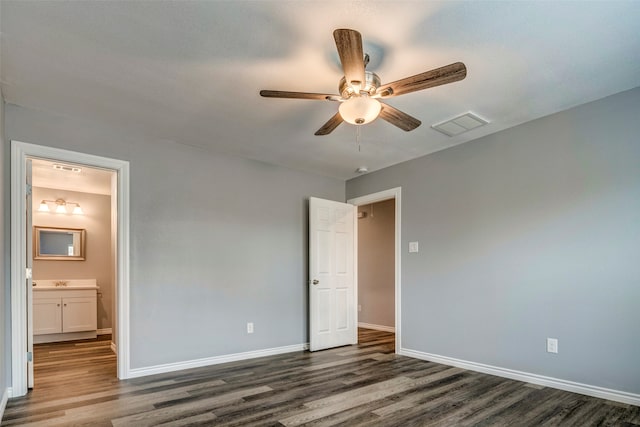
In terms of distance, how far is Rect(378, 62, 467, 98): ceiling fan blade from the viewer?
6.75 ft

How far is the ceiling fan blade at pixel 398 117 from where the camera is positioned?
8.57ft

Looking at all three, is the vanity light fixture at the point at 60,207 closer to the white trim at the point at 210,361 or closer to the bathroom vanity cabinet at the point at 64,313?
the bathroom vanity cabinet at the point at 64,313

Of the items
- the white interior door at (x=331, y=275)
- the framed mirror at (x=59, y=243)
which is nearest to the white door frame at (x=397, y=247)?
the white interior door at (x=331, y=275)

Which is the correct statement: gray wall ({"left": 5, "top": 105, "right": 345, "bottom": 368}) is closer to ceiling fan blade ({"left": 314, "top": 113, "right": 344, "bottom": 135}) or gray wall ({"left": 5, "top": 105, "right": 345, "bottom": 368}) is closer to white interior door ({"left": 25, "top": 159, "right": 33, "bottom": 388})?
white interior door ({"left": 25, "top": 159, "right": 33, "bottom": 388})

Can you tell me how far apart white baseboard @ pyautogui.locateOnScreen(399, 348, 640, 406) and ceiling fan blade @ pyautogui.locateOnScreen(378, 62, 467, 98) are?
280cm

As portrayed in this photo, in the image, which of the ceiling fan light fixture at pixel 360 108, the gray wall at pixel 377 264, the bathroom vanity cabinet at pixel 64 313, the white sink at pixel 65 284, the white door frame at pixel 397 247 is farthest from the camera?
the gray wall at pixel 377 264

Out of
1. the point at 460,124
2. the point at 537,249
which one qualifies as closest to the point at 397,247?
the point at 537,249

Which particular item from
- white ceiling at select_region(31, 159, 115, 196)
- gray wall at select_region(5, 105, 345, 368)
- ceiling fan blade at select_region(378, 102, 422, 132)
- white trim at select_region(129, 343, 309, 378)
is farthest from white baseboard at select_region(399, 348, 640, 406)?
white ceiling at select_region(31, 159, 115, 196)

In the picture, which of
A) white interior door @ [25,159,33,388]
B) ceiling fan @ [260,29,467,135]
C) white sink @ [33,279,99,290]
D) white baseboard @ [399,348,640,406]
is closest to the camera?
ceiling fan @ [260,29,467,135]

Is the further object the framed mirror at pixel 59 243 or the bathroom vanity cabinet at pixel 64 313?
the framed mirror at pixel 59 243

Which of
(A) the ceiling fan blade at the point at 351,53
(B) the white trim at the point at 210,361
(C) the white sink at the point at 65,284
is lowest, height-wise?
(B) the white trim at the point at 210,361

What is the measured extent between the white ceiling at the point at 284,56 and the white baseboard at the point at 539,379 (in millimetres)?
2395

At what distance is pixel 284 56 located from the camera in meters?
2.44

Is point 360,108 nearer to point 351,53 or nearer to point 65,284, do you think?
point 351,53
